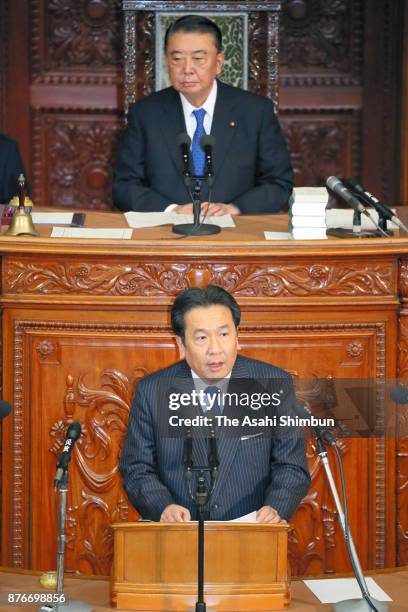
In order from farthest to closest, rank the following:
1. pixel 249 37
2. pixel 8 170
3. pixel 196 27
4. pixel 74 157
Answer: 1. pixel 74 157
2. pixel 249 37
3. pixel 8 170
4. pixel 196 27

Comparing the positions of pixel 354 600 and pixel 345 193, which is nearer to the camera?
pixel 354 600

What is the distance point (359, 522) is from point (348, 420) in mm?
1041

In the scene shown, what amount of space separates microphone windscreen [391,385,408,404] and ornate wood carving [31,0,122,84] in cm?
369

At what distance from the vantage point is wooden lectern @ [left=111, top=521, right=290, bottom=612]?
3.11 metres

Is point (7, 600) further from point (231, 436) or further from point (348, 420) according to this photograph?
point (348, 420)

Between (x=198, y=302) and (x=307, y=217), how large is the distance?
92 cm

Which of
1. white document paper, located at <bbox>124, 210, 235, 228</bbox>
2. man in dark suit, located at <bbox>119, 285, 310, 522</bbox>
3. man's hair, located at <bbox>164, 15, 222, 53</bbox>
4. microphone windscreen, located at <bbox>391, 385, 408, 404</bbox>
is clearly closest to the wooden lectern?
man in dark suit, located at <bbox>119, 285, 310, 522</bbox>

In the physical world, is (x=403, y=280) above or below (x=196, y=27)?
below

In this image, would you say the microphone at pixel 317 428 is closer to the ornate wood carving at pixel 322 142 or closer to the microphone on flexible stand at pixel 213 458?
the microphone on flexible stand at pixel 213 458

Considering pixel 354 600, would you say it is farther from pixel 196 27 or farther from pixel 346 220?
pixel 196 27

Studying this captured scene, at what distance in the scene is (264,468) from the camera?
370 centimetres

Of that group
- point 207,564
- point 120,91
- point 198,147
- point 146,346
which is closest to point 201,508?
point 207,564

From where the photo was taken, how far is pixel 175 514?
3490 mm

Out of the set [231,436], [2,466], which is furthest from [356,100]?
[231,436]
